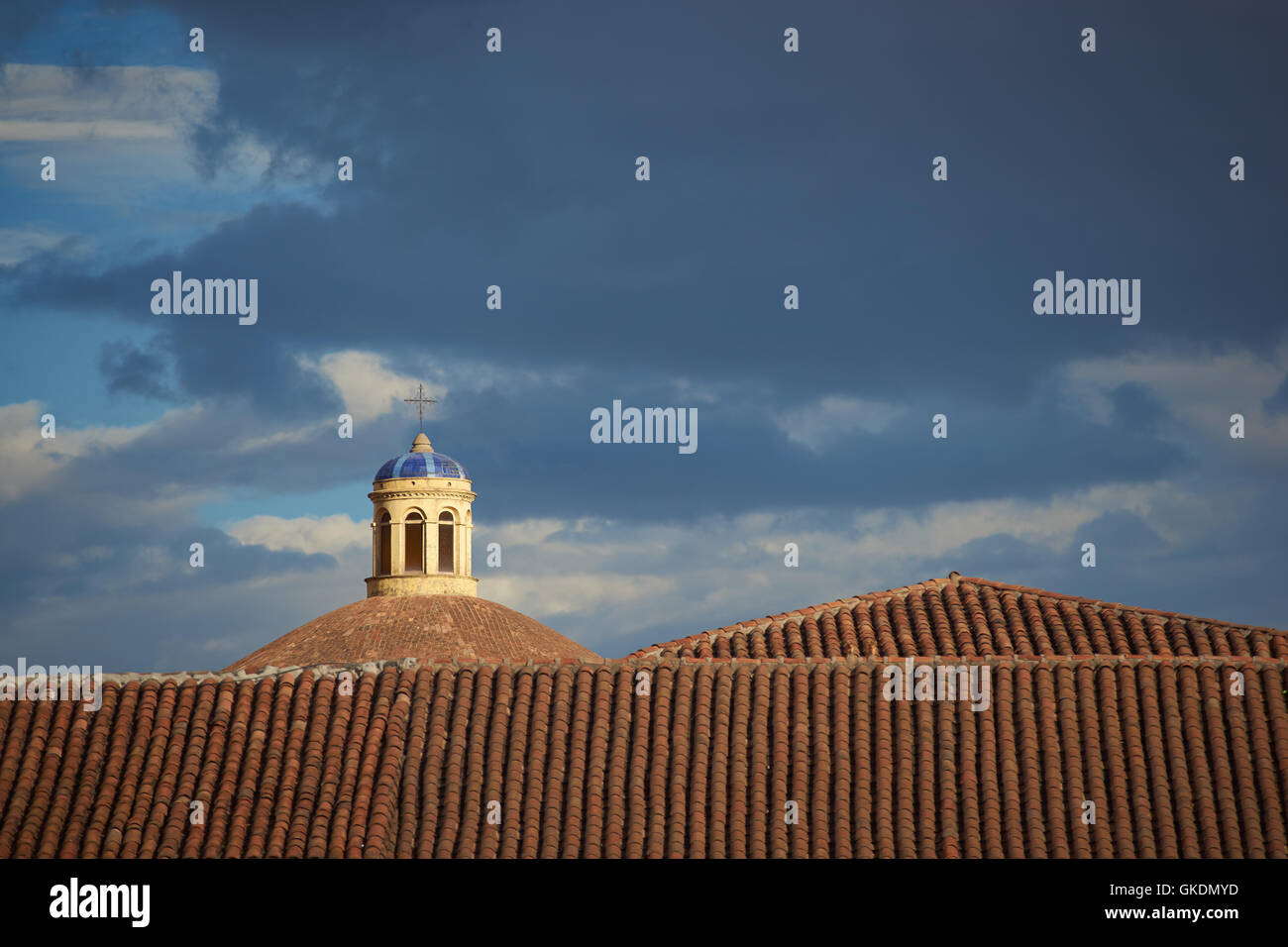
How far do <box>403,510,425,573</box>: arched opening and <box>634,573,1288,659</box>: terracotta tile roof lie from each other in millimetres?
30776

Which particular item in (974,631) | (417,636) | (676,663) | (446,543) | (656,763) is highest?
(446,543)

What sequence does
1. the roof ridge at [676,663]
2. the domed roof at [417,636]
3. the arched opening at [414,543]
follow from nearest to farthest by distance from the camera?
the roof ridge at [676,663], the domed roof at [417,636], the arched opening at [414,543]

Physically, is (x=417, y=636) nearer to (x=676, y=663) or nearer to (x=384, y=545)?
(x=384, y=545)

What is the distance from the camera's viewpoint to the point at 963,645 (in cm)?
2548

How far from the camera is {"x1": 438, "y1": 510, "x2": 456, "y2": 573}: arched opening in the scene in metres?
56.1

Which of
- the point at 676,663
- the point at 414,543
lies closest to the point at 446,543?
the point at 414,543

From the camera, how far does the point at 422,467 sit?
57.7 meters

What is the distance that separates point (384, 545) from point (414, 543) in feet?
3.60

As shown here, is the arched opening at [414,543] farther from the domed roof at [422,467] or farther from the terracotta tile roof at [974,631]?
the terracotta tile roof at [974,631]

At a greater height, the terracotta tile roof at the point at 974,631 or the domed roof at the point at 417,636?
Answer: the domed roof at the point at 417,636

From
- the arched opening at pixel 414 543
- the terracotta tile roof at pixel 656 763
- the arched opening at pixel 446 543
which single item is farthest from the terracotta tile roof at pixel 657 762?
the arched opening at pixel 446 543

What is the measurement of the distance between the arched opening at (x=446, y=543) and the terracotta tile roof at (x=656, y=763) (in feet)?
111

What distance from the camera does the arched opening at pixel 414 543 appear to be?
5591cm

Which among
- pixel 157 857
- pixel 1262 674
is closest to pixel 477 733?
pixel 157 857
